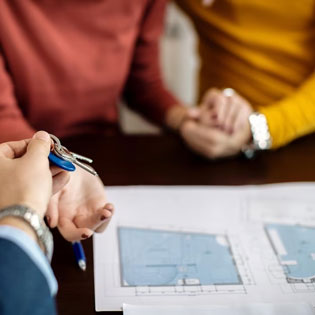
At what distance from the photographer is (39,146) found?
51cm

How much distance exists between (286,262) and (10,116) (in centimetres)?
44

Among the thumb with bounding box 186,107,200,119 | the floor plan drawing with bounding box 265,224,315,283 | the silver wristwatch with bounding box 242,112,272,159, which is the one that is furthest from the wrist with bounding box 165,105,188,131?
the floor plan drawing with bounding box 265,224,315,283

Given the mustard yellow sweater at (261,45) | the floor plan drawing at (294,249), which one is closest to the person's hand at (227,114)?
the mustard yellow sweater at (261,45)

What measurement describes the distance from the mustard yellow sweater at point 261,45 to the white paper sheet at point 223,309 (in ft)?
1.56

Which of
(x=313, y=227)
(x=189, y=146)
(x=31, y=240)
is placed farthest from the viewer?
(x=189, y=146)

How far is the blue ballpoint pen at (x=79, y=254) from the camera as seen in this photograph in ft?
1.98

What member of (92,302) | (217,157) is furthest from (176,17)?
(92,302)

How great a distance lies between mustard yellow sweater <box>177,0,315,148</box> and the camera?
3.33 ft

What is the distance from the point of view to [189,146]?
905mm

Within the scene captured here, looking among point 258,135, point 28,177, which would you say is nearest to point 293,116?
point 258,135

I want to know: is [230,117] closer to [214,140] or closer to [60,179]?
[214,140]

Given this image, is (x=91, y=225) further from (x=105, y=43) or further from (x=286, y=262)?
(x=105, y=43)

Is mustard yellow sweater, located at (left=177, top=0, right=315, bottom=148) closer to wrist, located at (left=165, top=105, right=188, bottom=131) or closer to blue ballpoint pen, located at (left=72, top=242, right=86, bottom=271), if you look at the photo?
wrist, located at (left=165, top=105, right=188, bottom=131)

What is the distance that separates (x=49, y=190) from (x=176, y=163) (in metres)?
0.39
